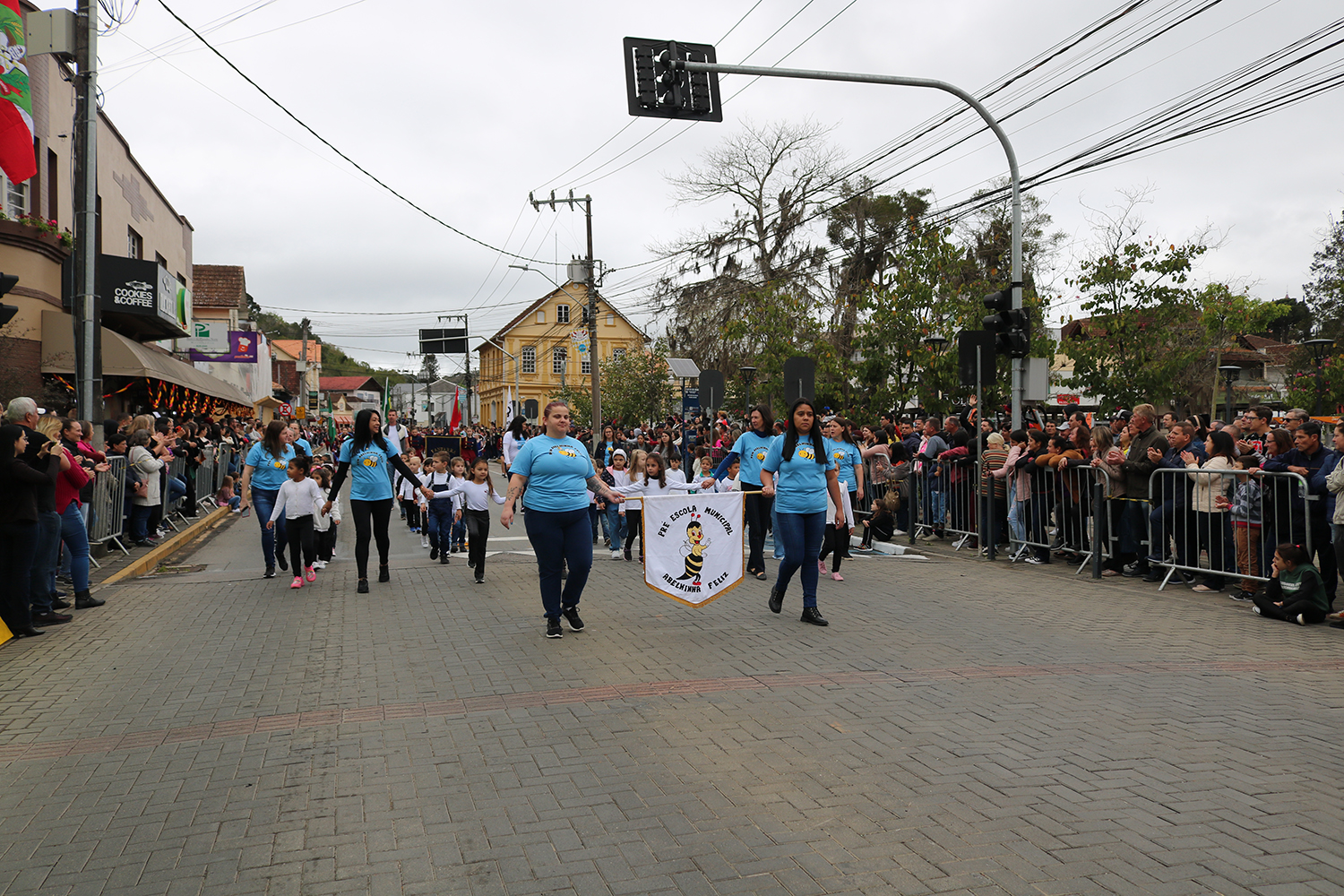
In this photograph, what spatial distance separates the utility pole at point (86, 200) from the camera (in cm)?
1252

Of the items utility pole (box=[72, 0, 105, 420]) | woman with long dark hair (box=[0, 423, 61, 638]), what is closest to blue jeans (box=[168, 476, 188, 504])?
utility pole (box=[72, 0, 105, 420])

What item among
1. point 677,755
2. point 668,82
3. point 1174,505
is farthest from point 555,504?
point 1174,505

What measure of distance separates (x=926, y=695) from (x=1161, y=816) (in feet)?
6.47

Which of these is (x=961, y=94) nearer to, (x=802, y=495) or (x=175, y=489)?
(x=802, y=495)

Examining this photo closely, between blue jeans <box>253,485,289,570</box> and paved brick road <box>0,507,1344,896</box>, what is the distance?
8.69 feet

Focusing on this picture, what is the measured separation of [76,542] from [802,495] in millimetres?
6578

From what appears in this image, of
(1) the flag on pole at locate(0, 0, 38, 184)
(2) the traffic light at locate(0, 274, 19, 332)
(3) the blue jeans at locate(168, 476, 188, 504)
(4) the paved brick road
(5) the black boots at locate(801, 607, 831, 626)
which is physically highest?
(1) the flag on pole at locate(0, 0, 38, 184)

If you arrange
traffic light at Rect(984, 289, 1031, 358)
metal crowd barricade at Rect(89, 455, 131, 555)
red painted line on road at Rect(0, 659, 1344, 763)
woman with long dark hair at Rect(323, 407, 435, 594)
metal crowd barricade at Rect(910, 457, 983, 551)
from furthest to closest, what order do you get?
metal crowd barricade at Rect(910, 457, 983, 551) → traffic light at Rect(984, 289, 1031, 358) → metal crowd barricade at Rect(89, 455, 131, 555) → woman with long dark hair at Rect(323, 407, 435, 594) → red painted line on road at Rect(0, 659, 1344, 763)

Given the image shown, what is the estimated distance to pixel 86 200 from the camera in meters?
12.5

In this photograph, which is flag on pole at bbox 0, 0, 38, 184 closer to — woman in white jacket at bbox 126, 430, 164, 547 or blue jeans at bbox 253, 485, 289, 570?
woman in white jacket at bbox 126, 430, 164, 547

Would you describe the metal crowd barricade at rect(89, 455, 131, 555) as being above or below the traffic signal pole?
below

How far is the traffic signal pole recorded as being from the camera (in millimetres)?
11555

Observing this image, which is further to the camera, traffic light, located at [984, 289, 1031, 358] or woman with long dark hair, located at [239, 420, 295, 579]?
traffic light, located at [984, 289, 1031, 358]

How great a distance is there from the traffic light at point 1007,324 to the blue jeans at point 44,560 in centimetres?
1055
